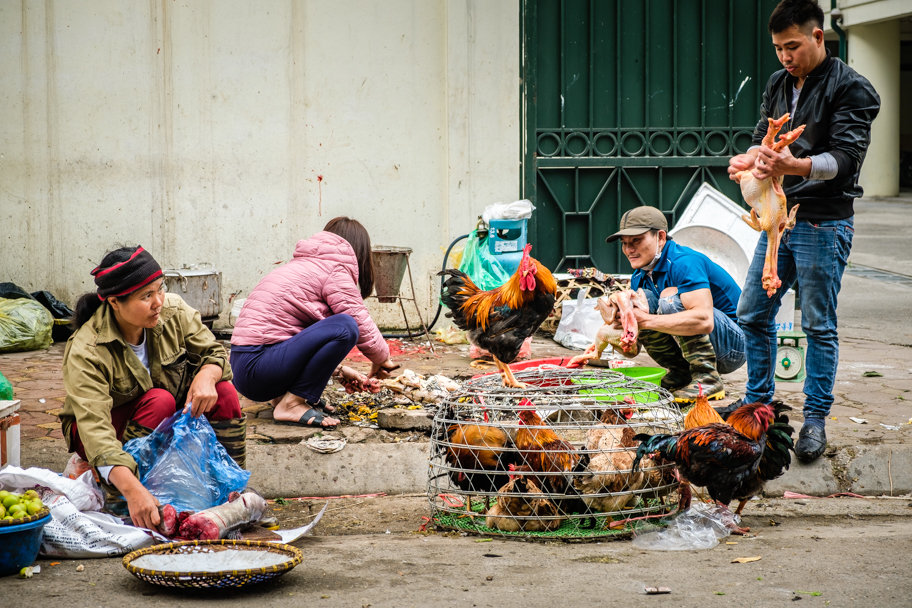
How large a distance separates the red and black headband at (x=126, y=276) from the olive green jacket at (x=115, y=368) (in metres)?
0.16

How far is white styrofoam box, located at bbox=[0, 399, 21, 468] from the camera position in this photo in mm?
3742

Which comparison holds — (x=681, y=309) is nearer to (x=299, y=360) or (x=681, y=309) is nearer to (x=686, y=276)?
(x=686, y=276)

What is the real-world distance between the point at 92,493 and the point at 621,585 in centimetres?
211

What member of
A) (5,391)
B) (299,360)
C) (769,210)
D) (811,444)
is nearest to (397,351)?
(299,360)

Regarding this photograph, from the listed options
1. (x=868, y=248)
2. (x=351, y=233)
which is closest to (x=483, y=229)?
(x=351, y=233)

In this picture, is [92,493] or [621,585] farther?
[92,493]

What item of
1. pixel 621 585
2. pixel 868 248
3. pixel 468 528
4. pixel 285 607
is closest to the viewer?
pixel 285 607

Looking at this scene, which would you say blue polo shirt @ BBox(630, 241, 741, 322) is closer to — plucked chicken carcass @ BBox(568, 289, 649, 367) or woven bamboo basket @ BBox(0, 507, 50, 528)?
plucked chicken carcass @ BBox(568, 289, 649, 367)

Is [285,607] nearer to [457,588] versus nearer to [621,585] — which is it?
[457,588]

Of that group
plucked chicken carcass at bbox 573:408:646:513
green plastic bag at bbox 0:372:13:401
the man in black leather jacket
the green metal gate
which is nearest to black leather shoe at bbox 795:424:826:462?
the man in black leather jacket

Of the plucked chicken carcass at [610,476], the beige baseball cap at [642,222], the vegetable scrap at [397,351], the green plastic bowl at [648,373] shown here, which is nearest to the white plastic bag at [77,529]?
the plucked chicken carcass at [610,476]

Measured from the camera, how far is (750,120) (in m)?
8.50

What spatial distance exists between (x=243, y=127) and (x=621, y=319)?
4.82 meters

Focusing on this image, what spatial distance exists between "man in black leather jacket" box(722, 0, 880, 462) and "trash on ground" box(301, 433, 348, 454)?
205 cm
